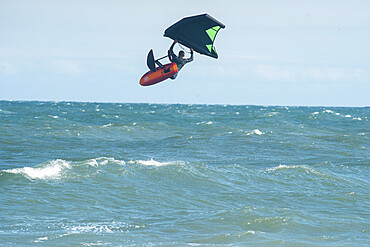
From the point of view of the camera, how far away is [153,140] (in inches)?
1307

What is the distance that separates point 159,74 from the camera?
15203mm

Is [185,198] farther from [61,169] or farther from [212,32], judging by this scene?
[61,169]

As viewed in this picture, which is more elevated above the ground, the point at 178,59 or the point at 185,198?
the point at 178,59

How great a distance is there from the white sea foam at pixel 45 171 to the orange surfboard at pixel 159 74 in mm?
4613

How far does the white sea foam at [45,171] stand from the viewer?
1780 centimetres

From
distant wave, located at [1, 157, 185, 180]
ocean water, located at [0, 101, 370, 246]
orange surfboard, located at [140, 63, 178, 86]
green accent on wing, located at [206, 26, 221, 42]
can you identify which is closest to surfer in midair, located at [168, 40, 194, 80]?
orange surfboard, located at [140, 63, 178, 86]

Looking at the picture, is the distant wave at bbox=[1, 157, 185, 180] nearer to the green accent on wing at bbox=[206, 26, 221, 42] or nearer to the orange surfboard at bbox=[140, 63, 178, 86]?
the orange surfboard at bbox=[140, 63, 178, 86]

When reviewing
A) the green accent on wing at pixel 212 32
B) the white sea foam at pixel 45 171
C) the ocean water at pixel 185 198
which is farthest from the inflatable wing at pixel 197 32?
the white sea foam at pixel 45 171

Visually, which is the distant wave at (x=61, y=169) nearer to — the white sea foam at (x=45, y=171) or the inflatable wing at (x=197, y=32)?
the white sea foam at (x=45, y=171)

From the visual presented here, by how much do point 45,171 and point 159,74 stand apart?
5843 millimetres

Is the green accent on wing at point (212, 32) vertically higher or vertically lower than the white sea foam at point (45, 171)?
higher

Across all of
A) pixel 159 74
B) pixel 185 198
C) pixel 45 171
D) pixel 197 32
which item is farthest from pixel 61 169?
pixel 197 32

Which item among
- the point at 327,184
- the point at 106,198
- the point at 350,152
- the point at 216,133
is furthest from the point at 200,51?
the point at 216,133

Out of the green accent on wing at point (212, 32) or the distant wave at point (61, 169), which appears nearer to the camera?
the green accent on wing at point (212, 32)
